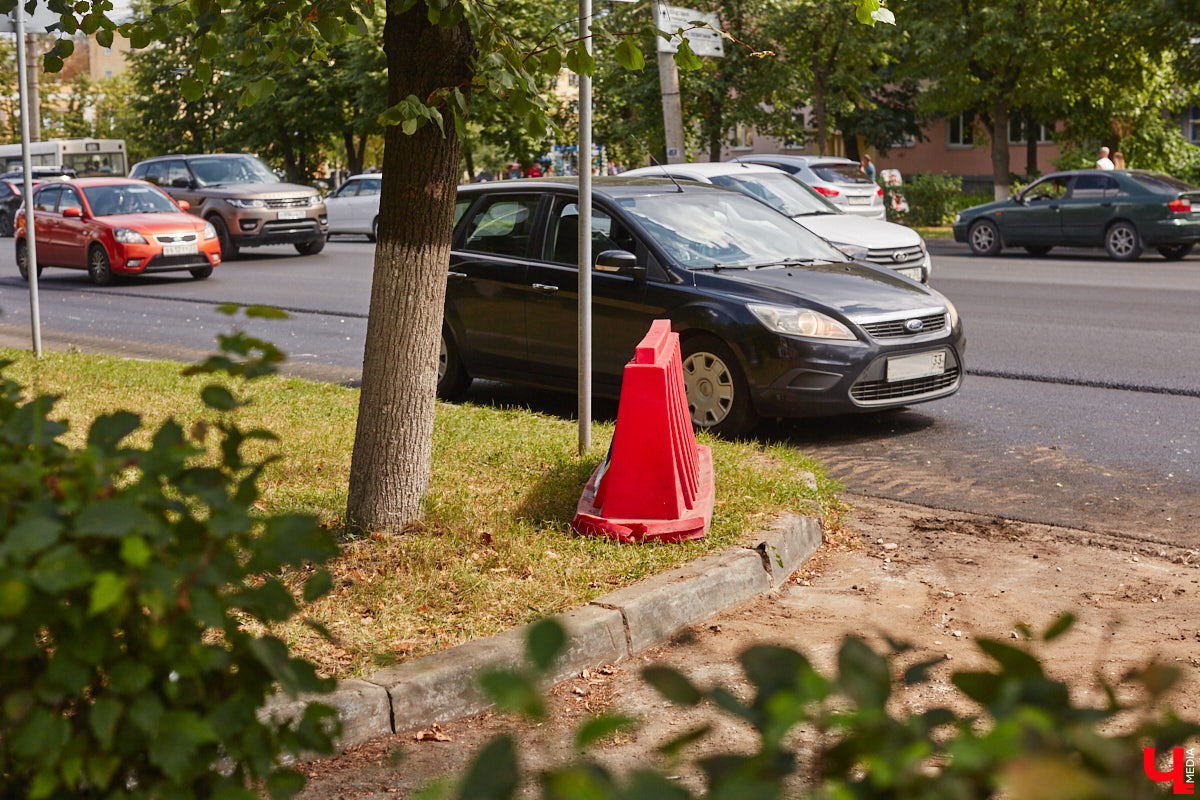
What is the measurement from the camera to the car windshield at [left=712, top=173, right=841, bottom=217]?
15531 millimetres

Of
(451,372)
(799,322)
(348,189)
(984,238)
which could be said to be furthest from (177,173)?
(799,322)

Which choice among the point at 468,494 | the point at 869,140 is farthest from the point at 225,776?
the point at 869,140

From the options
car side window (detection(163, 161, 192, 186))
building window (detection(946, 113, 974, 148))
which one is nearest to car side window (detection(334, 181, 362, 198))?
car side window (detection(163, 161, 192, 186))

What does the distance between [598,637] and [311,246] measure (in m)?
21.2

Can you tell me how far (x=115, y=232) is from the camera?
19.1 metres

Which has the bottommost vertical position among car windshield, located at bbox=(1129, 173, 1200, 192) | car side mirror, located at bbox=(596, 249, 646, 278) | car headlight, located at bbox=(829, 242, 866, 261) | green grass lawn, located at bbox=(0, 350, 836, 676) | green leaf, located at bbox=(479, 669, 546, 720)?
green grass lawn, located at bbox=(0, 350, 836, 676)

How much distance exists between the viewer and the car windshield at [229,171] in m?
24.3

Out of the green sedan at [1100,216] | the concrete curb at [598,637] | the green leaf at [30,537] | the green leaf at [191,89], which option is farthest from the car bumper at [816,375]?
the green sedan at [1100,216]

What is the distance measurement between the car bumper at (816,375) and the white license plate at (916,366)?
0.15 feet

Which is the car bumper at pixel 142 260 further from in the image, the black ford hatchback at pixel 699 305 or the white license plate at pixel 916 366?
the white license plate at pixel 916 366

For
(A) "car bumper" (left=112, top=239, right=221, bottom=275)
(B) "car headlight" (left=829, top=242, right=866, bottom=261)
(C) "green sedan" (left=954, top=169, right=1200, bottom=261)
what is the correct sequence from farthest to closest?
(C) "green sedan" (left=954, top=169, right=1200, bottom=261), (A) "car bumper" (left=112, top=239, right=221, bottom=275), (B) "car headlight" (left=829, top=242, right=866, bottom=261)

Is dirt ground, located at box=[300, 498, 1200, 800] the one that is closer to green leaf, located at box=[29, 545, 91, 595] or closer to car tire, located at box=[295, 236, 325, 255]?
green leaf, located at box=[29, 545, 91, 595]

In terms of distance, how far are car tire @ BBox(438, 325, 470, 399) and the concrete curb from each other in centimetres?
414

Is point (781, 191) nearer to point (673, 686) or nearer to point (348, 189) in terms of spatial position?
point (673, 686)
